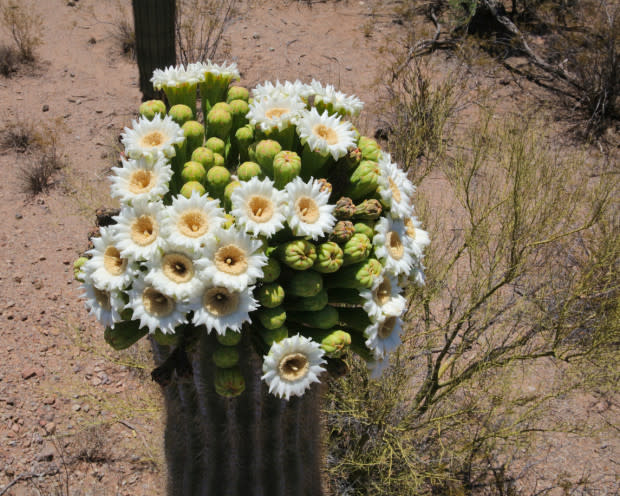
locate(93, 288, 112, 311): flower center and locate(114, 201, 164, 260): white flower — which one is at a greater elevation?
locate(114, 201, 164, 260): white flower

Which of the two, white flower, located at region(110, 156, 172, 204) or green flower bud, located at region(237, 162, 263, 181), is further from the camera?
green flower bud, located at region(237, 162, 263, 181)

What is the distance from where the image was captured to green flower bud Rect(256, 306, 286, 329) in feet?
6.20

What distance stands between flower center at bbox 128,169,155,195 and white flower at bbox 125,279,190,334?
37cm

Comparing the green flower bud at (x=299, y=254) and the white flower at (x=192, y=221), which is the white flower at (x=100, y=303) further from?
the green flower bud at (x=299, y=254)

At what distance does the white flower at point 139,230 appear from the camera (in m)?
1.78

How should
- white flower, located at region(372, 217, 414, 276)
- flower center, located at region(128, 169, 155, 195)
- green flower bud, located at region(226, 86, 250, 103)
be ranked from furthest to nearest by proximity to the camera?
green flower bud, located at region(226, 86, 250, 103) < white flower, located at region(372, 217, 414, 276) < flower center, located at region(128, 169, 155, 195)

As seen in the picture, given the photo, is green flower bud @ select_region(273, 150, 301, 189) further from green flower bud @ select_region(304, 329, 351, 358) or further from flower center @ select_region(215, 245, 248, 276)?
green flower bud @ select_region(304, 329, 351, 358)

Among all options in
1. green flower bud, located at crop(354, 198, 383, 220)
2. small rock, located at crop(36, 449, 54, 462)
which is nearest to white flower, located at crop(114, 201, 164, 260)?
green flower bud, located at crop(354, 198, 383, 220)

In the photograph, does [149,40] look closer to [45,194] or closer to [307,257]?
[45,194]

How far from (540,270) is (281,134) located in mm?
4259

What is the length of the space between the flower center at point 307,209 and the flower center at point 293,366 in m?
0.51

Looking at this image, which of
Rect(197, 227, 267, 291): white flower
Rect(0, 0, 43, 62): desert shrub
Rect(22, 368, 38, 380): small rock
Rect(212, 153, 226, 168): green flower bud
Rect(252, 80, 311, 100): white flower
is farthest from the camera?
Rect(0, 0, 43, 62): desert shrub

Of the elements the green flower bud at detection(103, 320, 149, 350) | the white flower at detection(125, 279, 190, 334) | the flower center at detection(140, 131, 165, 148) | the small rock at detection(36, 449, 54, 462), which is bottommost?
the small rock at detection(36, 449, 54, 462)

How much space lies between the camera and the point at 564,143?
23.7 ft
